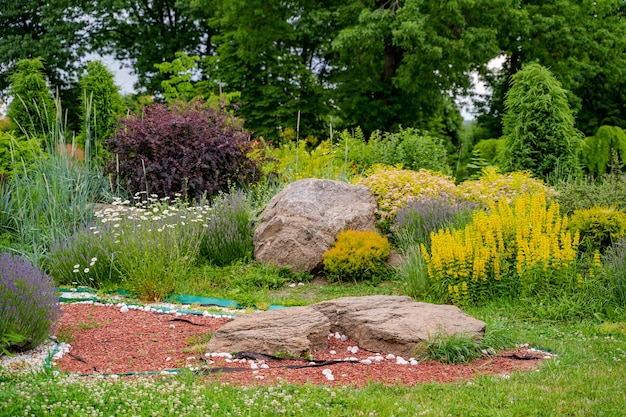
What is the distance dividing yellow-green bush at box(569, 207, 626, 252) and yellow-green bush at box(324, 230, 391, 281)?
7.58ft

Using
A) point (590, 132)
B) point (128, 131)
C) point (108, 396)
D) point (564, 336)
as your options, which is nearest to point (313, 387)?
point (108, 396)

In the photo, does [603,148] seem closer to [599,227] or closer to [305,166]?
[305,166]

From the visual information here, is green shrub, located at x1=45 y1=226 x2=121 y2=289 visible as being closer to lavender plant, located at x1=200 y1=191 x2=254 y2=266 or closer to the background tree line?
lavender plant, located at x1=200 y1=191 x2=254 y2=266

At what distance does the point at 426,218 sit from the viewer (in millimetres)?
8773

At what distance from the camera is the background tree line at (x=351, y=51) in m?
18.3

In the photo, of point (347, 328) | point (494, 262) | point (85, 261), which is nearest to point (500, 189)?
point (494, 262)

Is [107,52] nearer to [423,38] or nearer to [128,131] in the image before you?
[423,38]

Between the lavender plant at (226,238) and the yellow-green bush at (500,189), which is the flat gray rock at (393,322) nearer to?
the lavender plant at (226,238)

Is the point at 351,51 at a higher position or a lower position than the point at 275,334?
higher

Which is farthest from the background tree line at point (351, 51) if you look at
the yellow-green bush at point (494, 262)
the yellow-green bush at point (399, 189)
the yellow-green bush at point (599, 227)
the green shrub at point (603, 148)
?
the yellow-green bush at point (494, 262)

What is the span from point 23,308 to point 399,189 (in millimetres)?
6147

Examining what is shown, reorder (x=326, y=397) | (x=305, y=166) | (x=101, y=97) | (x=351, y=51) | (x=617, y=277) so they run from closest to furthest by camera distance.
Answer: (x=326, y=397)
(x=617, y=277)
(x=305, y=166)
(x=101, y=97)
(x=351, y=51)

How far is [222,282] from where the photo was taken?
8320mm

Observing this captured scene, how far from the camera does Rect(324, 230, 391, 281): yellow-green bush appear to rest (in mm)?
8539
